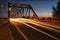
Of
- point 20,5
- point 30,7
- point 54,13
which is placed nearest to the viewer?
point 30,7

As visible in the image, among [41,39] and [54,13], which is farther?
[54,13]

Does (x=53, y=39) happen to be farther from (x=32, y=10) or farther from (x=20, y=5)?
(x=20, y=5)

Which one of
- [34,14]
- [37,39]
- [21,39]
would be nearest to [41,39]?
[37,39]

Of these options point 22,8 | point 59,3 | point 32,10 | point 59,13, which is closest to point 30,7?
point 32,10

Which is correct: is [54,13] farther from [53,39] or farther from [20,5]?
[53,39]

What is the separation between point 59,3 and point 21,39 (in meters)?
63.5

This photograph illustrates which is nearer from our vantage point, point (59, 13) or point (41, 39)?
point (41, 39)

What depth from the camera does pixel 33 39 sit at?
12336 millimetres

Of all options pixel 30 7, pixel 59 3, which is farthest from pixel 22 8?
pixel 59 3

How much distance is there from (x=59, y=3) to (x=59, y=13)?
→ 7.54 m

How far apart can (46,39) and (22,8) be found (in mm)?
55635

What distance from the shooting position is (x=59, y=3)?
2911 inches

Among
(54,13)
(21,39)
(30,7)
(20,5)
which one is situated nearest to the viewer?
(21,39)

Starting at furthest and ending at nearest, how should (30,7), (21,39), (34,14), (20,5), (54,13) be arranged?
(54,13)
(20,5)
(30,7)
(34,14)
(21,39)
